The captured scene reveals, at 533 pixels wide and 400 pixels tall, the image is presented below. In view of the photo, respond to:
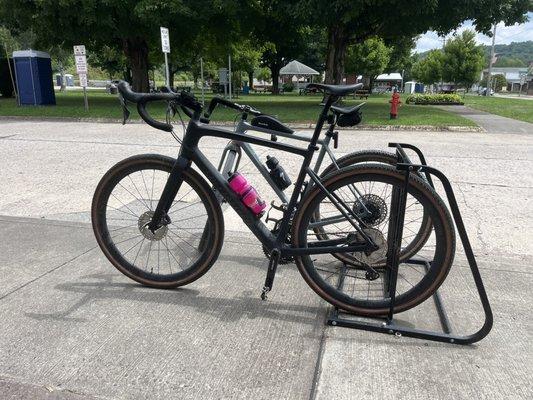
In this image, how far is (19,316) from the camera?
108 inches

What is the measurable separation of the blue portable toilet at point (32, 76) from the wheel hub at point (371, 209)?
1916 cm

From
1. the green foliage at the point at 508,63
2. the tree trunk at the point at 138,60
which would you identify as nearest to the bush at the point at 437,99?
the tree trunk at the point at 138,60

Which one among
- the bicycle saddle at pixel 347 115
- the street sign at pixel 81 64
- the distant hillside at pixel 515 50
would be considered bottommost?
the bicycle saddle at pixel 347 115

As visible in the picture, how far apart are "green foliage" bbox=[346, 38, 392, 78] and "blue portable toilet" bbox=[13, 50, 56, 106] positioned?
30193 millimetres

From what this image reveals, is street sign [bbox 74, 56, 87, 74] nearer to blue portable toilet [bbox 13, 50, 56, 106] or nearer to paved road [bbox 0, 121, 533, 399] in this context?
blue portable toilet [bbox 13, 50, 56, 106]

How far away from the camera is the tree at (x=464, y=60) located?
41.8 metres

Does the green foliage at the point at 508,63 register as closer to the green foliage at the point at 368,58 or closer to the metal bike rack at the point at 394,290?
the green foliage at the point at 368,58

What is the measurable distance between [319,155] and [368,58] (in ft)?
144

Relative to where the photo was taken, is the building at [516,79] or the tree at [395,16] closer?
the tree at [395,16]

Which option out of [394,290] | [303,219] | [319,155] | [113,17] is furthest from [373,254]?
[113,17]

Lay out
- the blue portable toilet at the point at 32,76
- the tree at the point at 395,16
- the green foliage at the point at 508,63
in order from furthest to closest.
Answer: the green foliage at the point at 508,63 < the blue portable toilet at the point at 32,76 < the tree at the point at 395,16

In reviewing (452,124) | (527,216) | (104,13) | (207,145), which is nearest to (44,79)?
(104,13)

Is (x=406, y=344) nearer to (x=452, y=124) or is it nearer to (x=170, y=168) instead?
(x=170, y=168)

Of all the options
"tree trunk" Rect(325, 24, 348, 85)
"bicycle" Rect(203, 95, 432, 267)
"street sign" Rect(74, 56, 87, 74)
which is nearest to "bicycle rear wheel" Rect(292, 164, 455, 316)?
"bicycle" Rect(203, 95, 432, 267)
